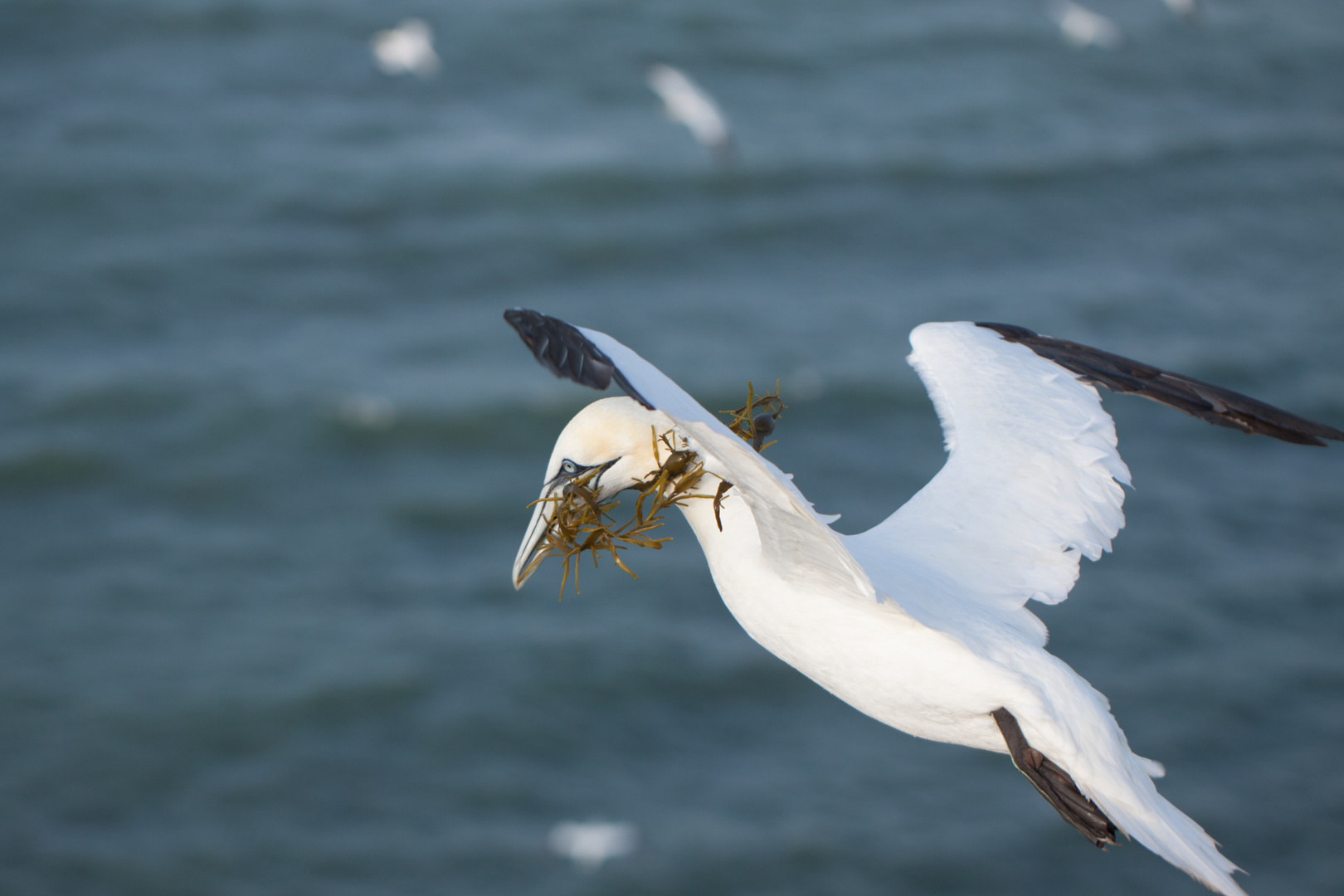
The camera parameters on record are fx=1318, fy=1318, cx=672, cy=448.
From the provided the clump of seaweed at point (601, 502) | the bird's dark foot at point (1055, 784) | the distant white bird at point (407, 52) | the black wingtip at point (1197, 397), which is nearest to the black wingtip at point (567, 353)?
the clump of seaweed at point (601, 502)

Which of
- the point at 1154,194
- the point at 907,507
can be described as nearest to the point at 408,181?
the point at 1154,194

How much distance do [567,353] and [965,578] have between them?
186 cm

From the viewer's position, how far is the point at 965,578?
439 centimetres

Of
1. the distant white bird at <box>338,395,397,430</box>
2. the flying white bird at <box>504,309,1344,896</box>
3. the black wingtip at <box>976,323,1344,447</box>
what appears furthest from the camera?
the distant white bird at <box>338,395,397,430</box>

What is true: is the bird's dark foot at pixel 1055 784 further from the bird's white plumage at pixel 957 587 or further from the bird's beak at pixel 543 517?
the bird's beak at pixel 543 517

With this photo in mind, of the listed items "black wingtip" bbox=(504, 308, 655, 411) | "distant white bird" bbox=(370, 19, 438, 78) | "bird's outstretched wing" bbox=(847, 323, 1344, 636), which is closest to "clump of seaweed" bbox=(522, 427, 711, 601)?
"bird's outstretched wing" bbox=(847, 323, 1344, 636)

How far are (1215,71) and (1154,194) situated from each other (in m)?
3.80

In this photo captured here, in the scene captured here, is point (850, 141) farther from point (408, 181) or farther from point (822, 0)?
point (408, 181)

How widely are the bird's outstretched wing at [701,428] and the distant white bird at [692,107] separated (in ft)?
43.8

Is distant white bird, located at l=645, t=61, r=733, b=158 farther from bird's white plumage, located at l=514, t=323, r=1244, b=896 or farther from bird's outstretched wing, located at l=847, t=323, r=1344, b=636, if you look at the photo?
bird's white plumage, located at l=514, t=323, r=1244, b=896

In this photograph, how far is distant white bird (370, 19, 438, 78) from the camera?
56.7ft

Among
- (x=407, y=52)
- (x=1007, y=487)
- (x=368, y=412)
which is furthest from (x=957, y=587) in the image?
(x=407, y=52)

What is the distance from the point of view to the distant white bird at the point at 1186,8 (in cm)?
1948

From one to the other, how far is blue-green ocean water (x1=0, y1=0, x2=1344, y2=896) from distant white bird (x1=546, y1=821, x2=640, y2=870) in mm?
Result: 97
